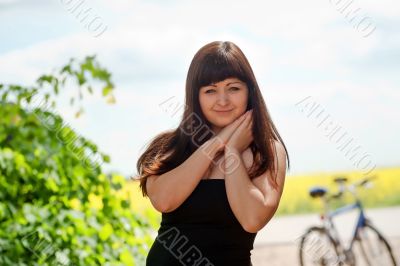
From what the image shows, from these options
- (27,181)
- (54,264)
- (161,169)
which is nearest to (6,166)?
(27,181)

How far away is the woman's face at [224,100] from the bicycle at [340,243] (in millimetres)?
4909

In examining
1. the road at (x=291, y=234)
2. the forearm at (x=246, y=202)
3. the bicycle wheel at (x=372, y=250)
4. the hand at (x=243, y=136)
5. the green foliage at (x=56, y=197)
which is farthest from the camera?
the road at (x=291, y=234)

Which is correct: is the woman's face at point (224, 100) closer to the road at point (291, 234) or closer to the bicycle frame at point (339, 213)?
the bicycle frame at point (339, 213)

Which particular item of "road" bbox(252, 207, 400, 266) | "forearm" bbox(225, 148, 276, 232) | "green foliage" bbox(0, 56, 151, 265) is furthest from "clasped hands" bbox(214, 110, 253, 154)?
"road" bbox(252, 207, 400, 266)

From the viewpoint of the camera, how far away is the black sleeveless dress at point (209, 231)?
2434mm

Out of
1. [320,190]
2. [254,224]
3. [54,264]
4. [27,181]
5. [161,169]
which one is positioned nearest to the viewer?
[254,224]

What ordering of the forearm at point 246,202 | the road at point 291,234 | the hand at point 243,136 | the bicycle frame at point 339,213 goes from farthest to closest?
the road at point 291,234
the bicycle frame at point 339,213
the hand at point 243,136
the forearm at point 246,202

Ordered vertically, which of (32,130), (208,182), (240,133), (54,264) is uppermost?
(32,130)

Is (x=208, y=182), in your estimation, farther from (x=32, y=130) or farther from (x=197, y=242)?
(x=32, y=130)

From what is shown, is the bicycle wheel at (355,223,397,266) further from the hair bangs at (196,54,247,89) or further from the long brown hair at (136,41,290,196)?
the hair bangs at (196,54,247,89)

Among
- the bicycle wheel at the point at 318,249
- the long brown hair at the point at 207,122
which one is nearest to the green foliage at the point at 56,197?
the long brown hair at the point at 207,122

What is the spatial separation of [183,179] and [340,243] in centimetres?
537

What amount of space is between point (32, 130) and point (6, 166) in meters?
0.37

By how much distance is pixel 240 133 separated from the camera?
2.51m
